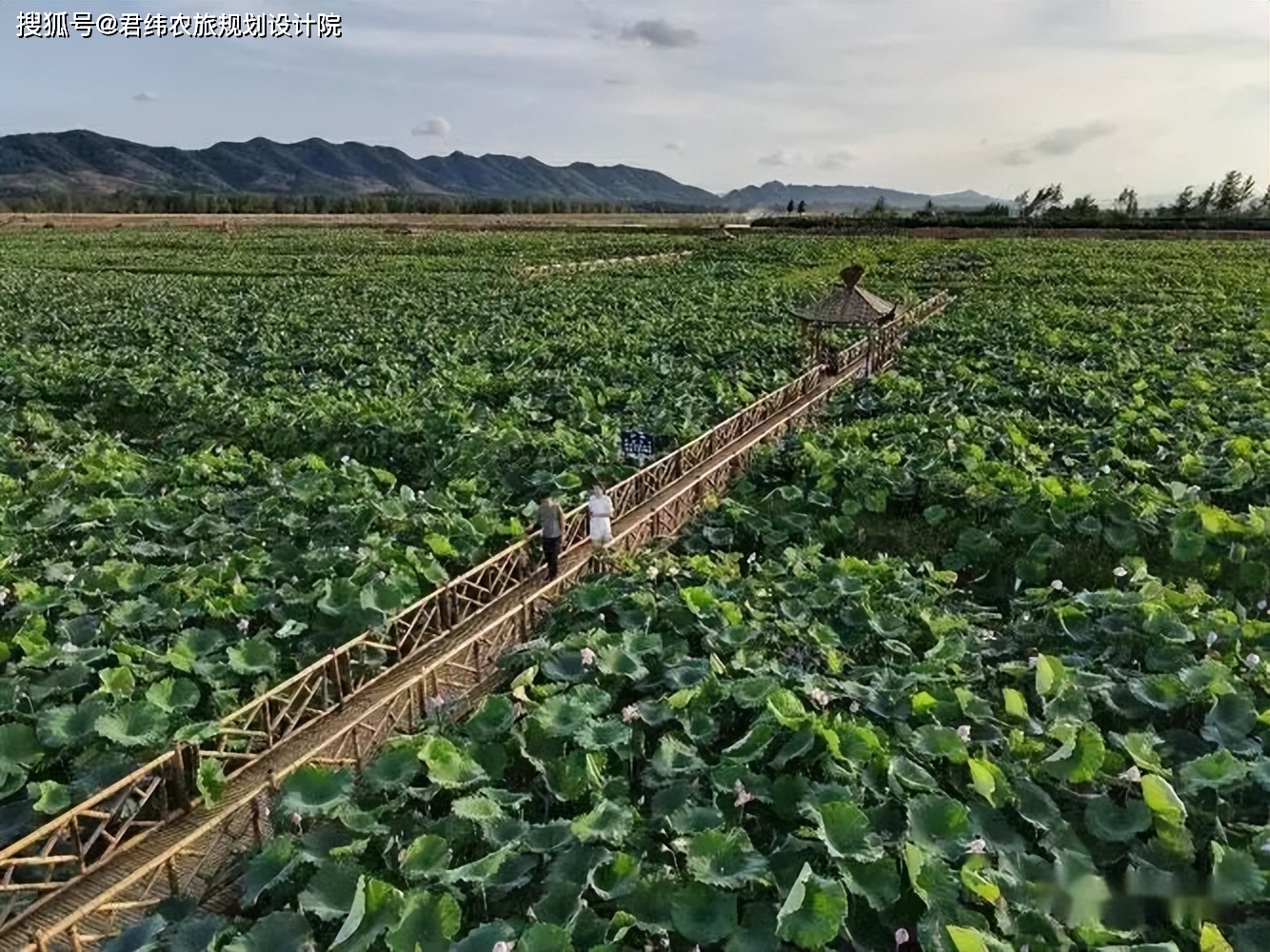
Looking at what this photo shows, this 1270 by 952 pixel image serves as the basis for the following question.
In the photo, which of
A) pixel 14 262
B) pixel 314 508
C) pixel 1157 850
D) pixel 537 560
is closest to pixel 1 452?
pixel 314 508

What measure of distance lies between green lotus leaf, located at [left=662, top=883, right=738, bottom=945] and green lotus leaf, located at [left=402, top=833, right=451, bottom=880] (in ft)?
3.78

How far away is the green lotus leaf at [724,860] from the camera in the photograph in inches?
180

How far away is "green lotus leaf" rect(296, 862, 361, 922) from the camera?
4.58 m

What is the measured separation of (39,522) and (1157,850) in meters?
10.6

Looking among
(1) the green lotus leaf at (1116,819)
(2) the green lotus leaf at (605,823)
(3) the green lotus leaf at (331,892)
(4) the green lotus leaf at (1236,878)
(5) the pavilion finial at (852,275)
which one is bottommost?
(3) the green lotus leaf at (331,892)

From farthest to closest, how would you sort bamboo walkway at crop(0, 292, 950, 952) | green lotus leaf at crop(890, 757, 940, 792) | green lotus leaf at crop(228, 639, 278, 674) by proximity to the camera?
green lotus leaf at crop(228, 639, 278, 674), bamboo walkway at crop(0, 292, 950, 952), green lotus leaf at crop(890, 757, 940, 792)

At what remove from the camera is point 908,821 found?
4906 mm

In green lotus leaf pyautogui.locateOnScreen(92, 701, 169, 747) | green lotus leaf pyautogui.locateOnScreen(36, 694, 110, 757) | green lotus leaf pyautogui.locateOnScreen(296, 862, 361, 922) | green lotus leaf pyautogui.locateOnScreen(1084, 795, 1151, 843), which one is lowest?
green lotus leaf pyautogui.locateOnScreen(36, 694, 110, 757)

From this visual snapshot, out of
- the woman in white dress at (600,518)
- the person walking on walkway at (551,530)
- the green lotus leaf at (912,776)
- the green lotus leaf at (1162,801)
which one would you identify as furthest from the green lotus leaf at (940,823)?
the woman in white dress at (600,518)

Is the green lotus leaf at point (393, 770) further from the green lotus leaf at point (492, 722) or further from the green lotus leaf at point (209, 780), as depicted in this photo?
the green lotus leaf at point (209, 780)

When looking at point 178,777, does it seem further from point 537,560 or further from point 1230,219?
point 1230,219

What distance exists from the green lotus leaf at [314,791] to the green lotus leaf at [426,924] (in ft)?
3.63

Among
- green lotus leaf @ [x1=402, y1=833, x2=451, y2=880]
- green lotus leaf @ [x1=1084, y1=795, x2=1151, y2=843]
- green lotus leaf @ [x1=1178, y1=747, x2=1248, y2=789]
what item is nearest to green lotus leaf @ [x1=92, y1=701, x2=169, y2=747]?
green lotus leaf @ [x1=402, y1=833, x2=451, y2=880]

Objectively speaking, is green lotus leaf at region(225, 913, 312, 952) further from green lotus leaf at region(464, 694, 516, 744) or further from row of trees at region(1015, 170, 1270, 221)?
row of trees at region(1015, 170, 1270, 221)
